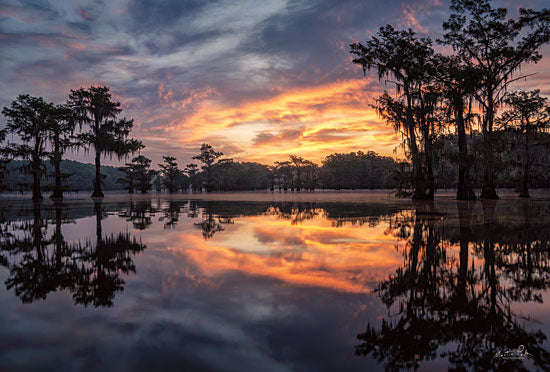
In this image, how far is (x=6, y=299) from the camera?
3867 millimetres

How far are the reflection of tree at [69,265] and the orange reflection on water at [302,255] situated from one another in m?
1.21

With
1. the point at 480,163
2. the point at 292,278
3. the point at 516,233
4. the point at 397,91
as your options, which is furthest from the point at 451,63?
the point at 292,278

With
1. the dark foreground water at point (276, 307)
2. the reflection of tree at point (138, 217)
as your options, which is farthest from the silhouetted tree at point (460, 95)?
the reflection of tree at point (138, 217)

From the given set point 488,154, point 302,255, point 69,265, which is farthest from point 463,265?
point 488,154

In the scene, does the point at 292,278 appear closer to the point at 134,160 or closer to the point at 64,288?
the point at 64,288

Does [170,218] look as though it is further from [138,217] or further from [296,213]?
[296,213]

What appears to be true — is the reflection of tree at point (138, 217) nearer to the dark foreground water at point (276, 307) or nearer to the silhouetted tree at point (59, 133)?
the dark foreground water at point (276, 307)

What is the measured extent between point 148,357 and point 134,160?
68530 millimetres

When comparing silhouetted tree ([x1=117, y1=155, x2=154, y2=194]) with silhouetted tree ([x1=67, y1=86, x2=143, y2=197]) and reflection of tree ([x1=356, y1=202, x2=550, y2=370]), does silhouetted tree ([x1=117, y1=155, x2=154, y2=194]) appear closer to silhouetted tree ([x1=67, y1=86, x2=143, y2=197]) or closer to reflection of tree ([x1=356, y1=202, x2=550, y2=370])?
silhouetted tree ([x1=67, y1=86, x2=143, y2=197])

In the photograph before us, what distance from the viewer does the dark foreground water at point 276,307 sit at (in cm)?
255

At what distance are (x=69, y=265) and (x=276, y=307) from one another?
3.91m

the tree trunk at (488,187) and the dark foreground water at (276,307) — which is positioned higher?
the tree trunk at (488,187)

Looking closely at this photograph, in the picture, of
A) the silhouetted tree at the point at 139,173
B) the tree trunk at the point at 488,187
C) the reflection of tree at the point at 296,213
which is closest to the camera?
the reflection of tree at the point at 296,213

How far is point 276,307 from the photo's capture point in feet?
11.8
